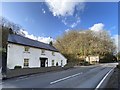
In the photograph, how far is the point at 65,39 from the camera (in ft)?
247

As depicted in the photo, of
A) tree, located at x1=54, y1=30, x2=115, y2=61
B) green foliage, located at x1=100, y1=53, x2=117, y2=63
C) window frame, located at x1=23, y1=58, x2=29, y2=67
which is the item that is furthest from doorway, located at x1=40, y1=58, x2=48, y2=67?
green foliage, located at x1=100, y1=53, x2=117, y2=63

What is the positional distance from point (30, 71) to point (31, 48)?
41.5 feet

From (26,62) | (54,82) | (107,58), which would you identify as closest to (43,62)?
(26,62)

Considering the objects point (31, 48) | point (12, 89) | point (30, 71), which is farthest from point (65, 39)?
point (12, 89)

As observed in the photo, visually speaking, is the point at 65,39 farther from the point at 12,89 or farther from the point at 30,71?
the point at 12,89

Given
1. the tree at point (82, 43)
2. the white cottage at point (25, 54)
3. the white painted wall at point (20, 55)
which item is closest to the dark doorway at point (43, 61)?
the white cottage at point (25, 54)

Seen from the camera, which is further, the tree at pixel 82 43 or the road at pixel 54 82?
the tree at pixel 82 43

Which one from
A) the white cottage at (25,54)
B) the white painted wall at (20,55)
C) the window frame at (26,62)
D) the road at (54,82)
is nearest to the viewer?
the road at (54,82)

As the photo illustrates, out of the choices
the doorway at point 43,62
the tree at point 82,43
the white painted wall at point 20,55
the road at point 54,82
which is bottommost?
the road at point 54,82

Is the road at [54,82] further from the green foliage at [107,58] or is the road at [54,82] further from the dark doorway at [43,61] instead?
the green foliage at [107,58]

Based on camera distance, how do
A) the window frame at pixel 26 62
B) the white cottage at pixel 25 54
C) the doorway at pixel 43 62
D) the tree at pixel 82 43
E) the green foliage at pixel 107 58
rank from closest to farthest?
the white cottage at pixel 25 54 → the window frame at pixel 26 62 → the doorway at pixel 43 62 → the tree at pixel 82 43 → the green foliage at pixel 107 58

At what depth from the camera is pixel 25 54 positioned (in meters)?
36.2

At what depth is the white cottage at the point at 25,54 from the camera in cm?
3269

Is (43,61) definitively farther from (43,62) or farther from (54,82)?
(54,82)
